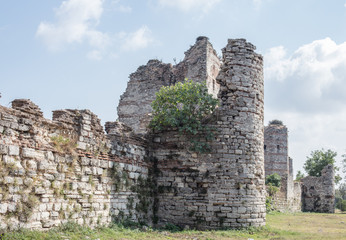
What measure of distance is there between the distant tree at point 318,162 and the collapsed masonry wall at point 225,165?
107 feet

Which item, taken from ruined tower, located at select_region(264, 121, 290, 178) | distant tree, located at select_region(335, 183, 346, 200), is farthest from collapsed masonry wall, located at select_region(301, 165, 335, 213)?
distant tree, located at select_region(335, 183, 346, 200)

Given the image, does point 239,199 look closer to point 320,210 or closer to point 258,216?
point 258,216

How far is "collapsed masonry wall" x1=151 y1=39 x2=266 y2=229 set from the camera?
440 inches

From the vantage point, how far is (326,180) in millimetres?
32031

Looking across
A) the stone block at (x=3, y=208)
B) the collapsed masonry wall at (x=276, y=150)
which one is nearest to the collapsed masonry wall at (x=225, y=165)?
the stone block at (x=3, y=208)

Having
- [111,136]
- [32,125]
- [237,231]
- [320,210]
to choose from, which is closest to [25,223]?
[32,125]

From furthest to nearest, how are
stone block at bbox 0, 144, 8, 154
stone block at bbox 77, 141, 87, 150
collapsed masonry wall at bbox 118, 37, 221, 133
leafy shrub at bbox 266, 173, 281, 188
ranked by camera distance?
leafy shrub at bbox 266, 173, 281, 188 < collapsed masonry wall at bbox 118, 37, 221, 133 < stone block at bbox 77, 141, 87, 150 < stone block at bbox 0, 144, 8, 154

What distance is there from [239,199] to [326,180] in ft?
77.1

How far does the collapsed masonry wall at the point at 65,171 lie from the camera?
7.41m

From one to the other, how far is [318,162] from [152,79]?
1102 inches

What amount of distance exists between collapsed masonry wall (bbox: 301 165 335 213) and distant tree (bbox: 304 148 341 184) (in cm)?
901

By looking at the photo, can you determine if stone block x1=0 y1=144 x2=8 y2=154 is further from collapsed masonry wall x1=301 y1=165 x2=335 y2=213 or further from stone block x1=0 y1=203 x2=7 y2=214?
collapsed masonry wall x1=301 y1=165 x2=335 y2=213

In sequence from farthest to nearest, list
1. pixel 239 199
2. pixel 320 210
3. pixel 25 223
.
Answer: pixel 320 210
pixel 239 199
pixel 25 223

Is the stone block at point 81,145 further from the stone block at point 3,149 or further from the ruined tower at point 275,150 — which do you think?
the ruined tower at point 275,150
